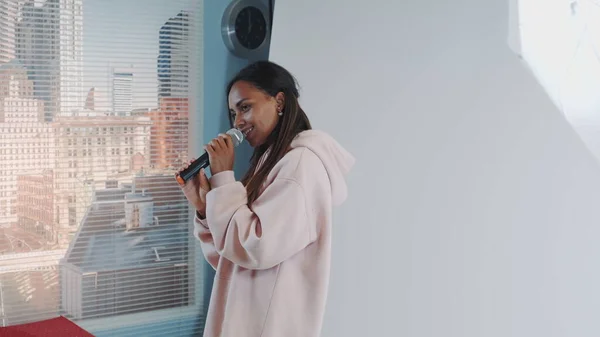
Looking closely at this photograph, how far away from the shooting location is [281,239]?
4.15 ft

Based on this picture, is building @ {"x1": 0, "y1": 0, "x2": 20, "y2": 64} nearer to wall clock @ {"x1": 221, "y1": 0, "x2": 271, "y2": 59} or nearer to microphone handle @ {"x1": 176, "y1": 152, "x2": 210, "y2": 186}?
wall clock @ {"x1": 221, "y1": 0, "x2": 271, "y2": 59}

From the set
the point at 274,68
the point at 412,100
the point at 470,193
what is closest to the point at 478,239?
the point at 470,193

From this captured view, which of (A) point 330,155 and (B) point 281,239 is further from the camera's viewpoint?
(A) point 330,155

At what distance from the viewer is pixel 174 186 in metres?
2.40

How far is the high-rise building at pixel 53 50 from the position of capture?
207 centimetres

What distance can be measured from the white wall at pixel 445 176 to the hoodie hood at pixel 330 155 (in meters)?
0.62

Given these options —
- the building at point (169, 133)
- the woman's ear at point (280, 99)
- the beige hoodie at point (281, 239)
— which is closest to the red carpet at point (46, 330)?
the building at point (169, 133)

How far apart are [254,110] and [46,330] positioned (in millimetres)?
1074

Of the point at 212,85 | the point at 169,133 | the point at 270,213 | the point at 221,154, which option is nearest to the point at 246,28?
the point at 212,85

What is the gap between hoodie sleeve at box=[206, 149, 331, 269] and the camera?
4.14 feet

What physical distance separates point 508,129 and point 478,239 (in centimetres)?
33

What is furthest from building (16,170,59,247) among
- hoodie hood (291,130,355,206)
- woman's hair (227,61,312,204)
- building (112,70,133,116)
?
hoodie hood (291,130,355,206)

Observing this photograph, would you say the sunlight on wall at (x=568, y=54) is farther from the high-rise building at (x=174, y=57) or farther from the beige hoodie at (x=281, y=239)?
the high-rise building at (x=174, y=57)

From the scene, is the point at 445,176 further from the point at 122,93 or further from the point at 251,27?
the point at 122,93
